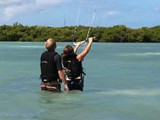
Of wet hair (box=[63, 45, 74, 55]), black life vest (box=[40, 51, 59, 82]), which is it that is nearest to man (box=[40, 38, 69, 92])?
black life vest (box=[40, 51, 59, 82])

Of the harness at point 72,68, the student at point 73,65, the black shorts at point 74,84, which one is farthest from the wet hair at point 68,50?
the black shorts at point 74,84

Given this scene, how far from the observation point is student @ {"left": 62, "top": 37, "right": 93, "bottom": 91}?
12406mm

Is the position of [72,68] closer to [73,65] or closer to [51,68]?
[73,65]

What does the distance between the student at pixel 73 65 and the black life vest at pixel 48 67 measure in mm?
616

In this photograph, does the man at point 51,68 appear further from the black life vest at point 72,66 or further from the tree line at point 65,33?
the tree line at point 65,33

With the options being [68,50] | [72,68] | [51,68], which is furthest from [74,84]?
[51,68]

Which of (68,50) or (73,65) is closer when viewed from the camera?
(68,50)

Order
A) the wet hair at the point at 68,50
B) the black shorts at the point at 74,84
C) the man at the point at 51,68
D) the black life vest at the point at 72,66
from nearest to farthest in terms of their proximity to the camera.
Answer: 1. the man at the point at 51,68
2. the wet hair at the point at 68,50
3. the black life vest at the point at 72,66
4. the black shorts at the point at 74,84

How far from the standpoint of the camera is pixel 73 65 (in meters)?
12.5

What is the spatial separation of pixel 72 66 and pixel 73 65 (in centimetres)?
4

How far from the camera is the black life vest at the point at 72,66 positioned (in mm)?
12484

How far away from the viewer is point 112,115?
10.8 meters

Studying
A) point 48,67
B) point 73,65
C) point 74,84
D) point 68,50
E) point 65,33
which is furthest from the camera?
point 65,33

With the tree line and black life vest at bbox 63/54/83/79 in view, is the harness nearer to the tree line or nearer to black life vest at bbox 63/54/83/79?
black life vest at bbox 63/54/83/79
